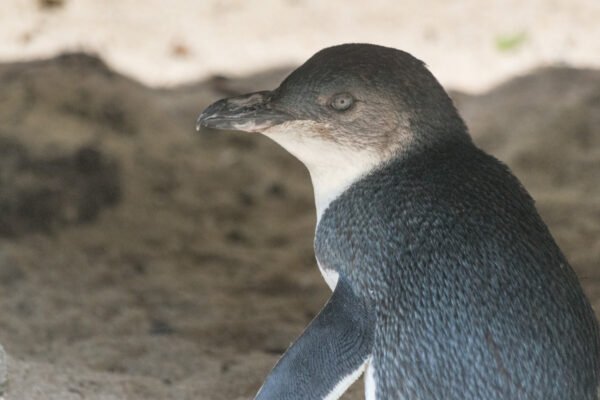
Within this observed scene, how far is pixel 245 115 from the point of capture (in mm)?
2287

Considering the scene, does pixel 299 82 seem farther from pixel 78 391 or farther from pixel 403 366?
pixel 78 391

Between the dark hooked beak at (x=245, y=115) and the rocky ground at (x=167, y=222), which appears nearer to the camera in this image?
the dark hooked beak at (x=245, y=115)

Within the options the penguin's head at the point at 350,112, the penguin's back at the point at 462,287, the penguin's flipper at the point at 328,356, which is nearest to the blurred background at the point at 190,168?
the penguin's flipper at the point at 328,356

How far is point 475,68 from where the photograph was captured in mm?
4781

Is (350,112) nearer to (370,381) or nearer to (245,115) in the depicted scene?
(245,115)

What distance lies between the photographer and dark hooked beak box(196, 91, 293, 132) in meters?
2.28

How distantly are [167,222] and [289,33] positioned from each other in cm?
168

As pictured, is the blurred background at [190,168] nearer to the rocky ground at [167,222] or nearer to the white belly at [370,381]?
the rocky ground at [167,222]

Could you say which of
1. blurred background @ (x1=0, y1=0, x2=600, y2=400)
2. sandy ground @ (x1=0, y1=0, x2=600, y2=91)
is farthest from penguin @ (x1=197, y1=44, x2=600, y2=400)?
sandy ground @ (x1=0, y1=0, x2=600, y2=91)

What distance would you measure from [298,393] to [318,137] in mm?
717

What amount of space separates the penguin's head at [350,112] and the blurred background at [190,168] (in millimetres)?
776

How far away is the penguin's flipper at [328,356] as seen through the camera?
2.00m

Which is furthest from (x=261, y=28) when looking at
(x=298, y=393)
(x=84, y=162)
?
(x=298, y=393)

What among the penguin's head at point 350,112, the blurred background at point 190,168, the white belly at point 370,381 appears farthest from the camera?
the blurred background at point 190,168
